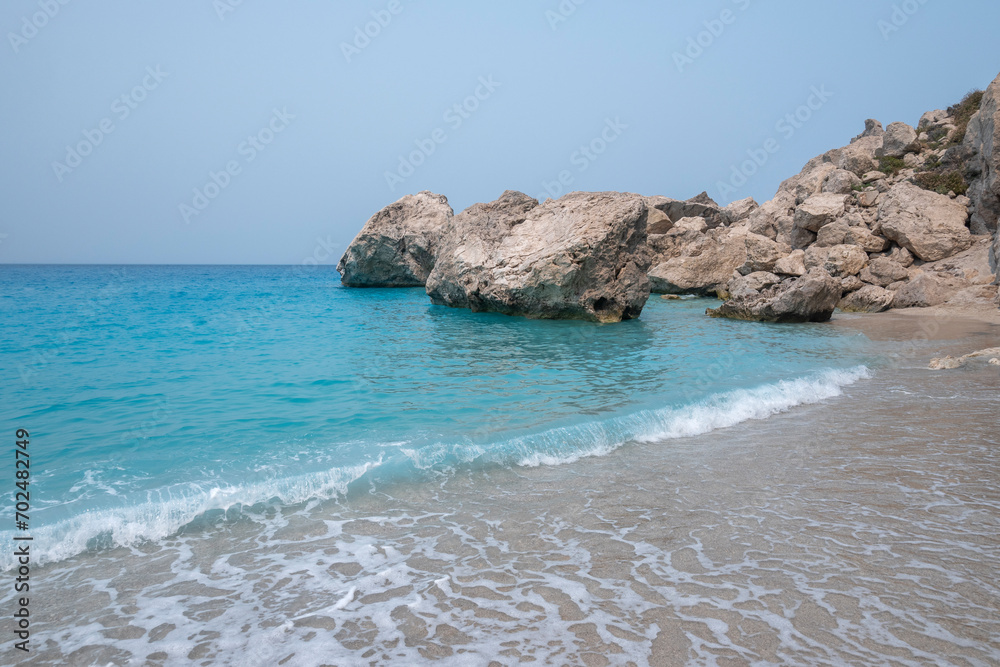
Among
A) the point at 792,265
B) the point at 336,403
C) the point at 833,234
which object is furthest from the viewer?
the point at 833,234

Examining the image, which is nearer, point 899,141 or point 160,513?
point 160,513

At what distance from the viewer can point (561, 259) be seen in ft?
56.3

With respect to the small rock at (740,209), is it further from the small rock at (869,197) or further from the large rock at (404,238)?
the large rock at (404,238)

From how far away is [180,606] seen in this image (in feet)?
11.4

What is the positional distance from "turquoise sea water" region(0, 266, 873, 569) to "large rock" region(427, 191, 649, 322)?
64.9 inches

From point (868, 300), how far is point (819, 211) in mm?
6992

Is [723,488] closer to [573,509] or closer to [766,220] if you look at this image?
[573,509]

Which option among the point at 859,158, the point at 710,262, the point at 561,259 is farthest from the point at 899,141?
the point at 561,259

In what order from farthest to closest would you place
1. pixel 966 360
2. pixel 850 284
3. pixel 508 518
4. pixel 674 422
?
pixel 850 284, pixel 966 360, pixel 674 422, pixel 508 518

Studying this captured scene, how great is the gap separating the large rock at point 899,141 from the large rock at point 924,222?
10807 millimetres

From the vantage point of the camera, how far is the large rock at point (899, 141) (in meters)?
31.3

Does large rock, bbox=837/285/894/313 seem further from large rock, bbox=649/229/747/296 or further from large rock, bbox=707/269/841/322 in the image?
large rock, bbox=649/229/747/296

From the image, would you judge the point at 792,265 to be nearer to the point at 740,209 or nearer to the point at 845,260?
the point at 845,260

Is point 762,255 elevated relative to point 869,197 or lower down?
lower down
